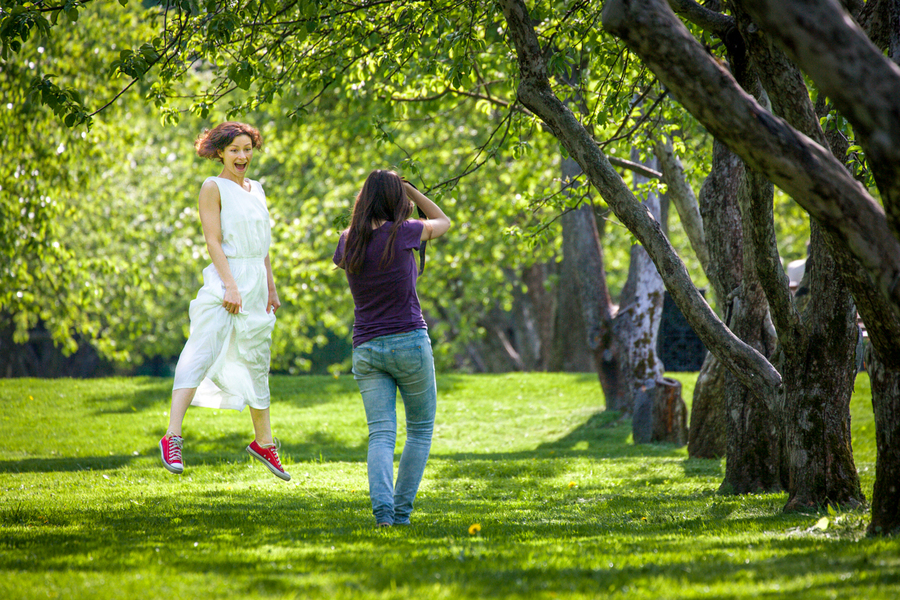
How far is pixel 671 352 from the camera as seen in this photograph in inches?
595

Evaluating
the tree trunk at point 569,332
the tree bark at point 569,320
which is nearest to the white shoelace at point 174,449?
the tree bark at point 569,320

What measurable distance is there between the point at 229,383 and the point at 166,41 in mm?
3234

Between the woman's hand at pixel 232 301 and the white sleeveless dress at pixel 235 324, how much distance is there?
7cm

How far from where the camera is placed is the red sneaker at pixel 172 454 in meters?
5.44

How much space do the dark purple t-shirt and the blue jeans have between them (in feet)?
0.22

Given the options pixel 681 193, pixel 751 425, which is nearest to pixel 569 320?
pixel 681 193

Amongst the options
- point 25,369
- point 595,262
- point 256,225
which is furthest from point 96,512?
point 25,369

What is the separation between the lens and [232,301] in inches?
226

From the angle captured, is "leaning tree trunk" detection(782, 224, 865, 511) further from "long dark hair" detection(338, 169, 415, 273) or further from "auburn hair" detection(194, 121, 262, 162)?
"auburn hair" detection(194, 121, 262, 162)

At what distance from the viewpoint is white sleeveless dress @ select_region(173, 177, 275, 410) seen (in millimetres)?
5809

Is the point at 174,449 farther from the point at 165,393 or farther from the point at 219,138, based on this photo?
the point at 165,393

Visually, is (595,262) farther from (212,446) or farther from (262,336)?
(262,336)

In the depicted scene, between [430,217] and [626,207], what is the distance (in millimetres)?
1382

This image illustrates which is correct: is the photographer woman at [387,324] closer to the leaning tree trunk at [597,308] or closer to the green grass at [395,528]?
the green grass at [395,528]
